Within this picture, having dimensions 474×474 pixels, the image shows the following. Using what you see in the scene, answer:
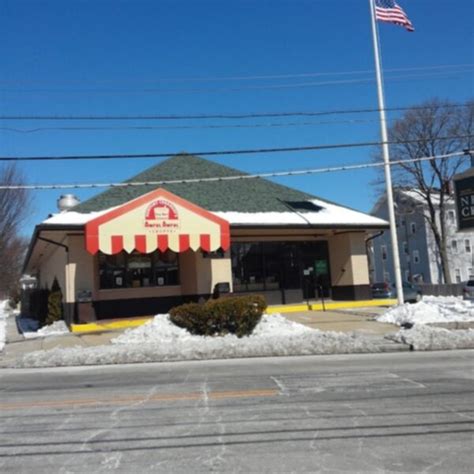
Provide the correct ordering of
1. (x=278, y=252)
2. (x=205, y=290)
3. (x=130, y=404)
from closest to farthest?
(x=130, y=404), (x=205, y=290), (x=278, y=252)

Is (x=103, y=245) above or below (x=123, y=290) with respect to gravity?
above

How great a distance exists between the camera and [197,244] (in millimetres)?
18562

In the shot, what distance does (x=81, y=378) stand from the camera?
33.9ft

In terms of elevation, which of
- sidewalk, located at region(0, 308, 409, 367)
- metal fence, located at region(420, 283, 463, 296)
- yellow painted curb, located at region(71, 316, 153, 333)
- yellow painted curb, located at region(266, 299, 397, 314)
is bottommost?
sidewalk, located at region(0, 308, 409, 367)

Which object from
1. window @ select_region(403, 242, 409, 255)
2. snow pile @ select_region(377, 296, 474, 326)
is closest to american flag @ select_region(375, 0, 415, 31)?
snow pile @ select_region(377, 296, 474, 326)

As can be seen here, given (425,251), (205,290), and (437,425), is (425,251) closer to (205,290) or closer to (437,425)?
(205,290)

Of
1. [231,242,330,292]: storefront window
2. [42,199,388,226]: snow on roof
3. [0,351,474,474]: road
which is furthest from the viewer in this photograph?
[231,242,330,292]: storefront window

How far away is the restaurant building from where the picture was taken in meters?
18.3

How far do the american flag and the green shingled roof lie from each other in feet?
27.2

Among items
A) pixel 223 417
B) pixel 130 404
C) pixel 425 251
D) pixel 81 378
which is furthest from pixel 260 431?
pixel 425 251

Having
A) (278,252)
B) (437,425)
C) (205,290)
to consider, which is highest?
(278,252)

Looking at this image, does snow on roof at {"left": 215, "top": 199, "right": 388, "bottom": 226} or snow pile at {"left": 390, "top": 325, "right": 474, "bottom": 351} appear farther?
snow on roof at {"left": 215, "top": 199, "right": 388, "bottom": 226}

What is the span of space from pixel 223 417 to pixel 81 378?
465 centimetres

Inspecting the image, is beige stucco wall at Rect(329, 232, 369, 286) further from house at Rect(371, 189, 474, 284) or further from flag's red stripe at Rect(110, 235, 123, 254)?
house at Rect(371, 189, 474, 284)
